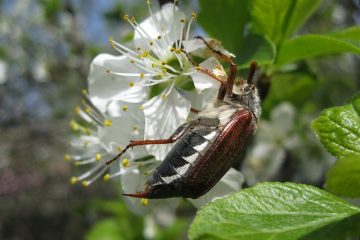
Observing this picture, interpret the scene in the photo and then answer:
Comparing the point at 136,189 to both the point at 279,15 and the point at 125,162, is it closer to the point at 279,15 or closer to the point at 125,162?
the point at 125,162

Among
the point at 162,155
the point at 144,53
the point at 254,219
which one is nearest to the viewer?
the point at 254,219

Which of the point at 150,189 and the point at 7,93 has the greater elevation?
the point at 150,189

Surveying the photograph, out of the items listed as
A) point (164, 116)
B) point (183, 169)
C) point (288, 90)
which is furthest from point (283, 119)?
point (183, 169)

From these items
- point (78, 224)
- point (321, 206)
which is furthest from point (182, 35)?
point (78, 224)

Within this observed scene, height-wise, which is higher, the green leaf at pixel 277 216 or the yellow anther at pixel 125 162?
the green leaf at pixel 277 216

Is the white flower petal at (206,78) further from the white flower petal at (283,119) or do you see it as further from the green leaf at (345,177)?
the white flower petal at (283,119)

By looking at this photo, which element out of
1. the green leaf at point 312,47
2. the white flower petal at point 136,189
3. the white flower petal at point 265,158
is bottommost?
the white flower petal at point 265,158

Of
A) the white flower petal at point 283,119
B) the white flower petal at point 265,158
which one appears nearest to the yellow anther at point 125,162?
the white flower petal at point 283,119

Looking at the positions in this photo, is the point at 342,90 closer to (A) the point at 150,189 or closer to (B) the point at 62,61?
(B) the point at 62,61
